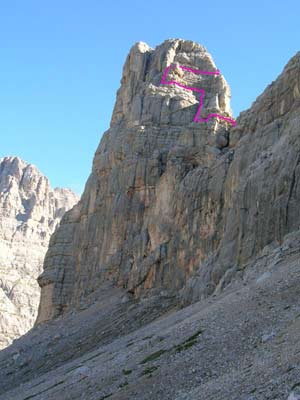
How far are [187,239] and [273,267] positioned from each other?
101ft

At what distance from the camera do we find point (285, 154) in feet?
168

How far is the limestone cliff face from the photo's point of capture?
172 ft

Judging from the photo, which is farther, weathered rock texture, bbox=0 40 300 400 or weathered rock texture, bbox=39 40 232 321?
weathered rock texture, bbox=39 40 232 321

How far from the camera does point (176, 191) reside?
254ft

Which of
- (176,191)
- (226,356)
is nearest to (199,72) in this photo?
(176,191)

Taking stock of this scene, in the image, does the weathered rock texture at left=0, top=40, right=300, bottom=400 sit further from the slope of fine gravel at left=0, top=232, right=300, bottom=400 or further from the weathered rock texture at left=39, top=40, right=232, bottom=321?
the weathered rock texture at left=39, top=40, right=232, bottom=321

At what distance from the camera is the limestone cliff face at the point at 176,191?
52438 millimetres

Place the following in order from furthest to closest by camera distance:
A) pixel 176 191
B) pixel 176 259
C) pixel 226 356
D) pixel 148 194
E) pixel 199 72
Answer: pixel 199 72 < pixel 148 194 < pixel 176 191 < pixel 176 259 < pixel 226 356

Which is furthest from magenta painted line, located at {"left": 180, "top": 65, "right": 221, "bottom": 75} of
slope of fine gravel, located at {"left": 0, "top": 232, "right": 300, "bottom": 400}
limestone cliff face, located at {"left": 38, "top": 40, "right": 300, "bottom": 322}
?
slope of fine gravel, located at {"left": 0, "top": 232, "right": 300, "bottom": 400}

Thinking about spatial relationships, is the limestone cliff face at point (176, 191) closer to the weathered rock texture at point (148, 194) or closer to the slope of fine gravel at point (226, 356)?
the weathered rock texture at point (148, 194)

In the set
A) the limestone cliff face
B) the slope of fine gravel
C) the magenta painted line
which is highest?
the magenta painted line

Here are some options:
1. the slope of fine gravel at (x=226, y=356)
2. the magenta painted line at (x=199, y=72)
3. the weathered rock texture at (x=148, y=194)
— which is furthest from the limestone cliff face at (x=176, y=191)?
the slope of fine gravel at (x=226, y=356)

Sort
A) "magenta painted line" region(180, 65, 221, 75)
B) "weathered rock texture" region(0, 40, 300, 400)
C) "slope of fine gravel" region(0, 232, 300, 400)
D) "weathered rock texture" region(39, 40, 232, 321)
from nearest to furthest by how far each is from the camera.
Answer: "slope of fine gravel" region(0, 232, 300, 400), "weathered rock texture" region(0, 40, 300, 400), "weathered rock texture" region(39, 40, 232, 321), "magenta painted line" region(180, 65, 221, 75)

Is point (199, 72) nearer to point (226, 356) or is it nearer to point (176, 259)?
point (176, 259)
